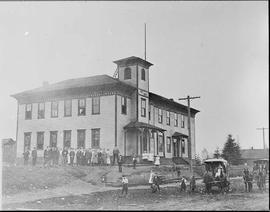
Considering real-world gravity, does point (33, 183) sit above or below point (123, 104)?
below

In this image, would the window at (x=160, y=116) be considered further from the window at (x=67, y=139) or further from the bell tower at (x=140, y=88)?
the window at (x=67, y=139)

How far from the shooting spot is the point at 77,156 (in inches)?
723

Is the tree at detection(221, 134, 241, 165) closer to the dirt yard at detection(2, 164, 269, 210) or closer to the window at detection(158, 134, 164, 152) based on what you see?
the dirt yard at detection(2, 164, 269, 210)

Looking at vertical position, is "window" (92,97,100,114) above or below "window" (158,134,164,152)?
above

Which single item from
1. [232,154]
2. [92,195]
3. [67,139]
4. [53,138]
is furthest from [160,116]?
[92,195]

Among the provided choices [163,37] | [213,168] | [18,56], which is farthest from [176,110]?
[18,56]

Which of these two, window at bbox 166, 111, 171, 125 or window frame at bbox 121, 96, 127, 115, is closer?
window frame at bbox 121, 96, 127, 115

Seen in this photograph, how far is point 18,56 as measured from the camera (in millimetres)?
8508

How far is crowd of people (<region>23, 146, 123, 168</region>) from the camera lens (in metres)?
17.3

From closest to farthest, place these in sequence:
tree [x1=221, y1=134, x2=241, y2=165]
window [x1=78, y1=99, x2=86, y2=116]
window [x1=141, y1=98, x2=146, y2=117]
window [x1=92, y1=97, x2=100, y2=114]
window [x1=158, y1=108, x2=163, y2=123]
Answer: tree [x1=221, y1=134, x2=241, y2=165] → window [x1=78, y1=99, x2=86, y2=116] → window [x1=92, y1=97, x2=100, y2=114] → window [x1=141, y1=98, x2=146, y2=117] → window [x1=158, y1=108, x2=163, y2=123]

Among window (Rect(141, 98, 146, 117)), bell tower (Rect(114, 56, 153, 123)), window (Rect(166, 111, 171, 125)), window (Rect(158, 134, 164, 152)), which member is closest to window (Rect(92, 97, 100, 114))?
bell tower (Rect(114, 56, 153, 123))

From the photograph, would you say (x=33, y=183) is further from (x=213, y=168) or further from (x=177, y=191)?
(x=213, y=168)

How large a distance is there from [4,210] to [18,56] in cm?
327

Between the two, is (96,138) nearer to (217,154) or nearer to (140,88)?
(140,88)
